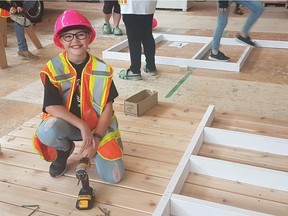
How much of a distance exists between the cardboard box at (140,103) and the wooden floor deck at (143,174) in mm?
48

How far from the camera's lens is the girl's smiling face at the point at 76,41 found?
1.50 meters

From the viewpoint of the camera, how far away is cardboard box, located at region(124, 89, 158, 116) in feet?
7.58

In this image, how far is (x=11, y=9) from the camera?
3553 mm

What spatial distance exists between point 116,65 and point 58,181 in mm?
2011

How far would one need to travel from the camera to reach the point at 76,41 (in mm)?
1506

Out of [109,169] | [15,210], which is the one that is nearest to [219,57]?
[109,169]

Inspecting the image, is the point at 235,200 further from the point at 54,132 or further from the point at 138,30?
the point at 138,30

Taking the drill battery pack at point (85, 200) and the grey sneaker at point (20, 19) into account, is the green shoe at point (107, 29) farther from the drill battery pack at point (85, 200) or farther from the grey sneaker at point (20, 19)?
the drill battery pack at point (85, 200)

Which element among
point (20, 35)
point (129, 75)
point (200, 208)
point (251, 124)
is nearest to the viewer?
point (200, 208)

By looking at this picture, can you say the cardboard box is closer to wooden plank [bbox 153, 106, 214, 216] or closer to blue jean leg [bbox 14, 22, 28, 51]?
wooden plank [bbox 153, 106, 214, 216]

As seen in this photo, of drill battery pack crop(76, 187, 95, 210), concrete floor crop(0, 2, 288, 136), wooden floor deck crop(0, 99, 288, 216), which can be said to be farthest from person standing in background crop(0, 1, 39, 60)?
drill battery pack crop(76, 187, 95, 210)

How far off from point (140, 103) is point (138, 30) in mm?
880

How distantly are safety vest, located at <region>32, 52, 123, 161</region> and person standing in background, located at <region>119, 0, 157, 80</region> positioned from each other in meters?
1.33

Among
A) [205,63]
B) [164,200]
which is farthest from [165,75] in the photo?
[164,200]
